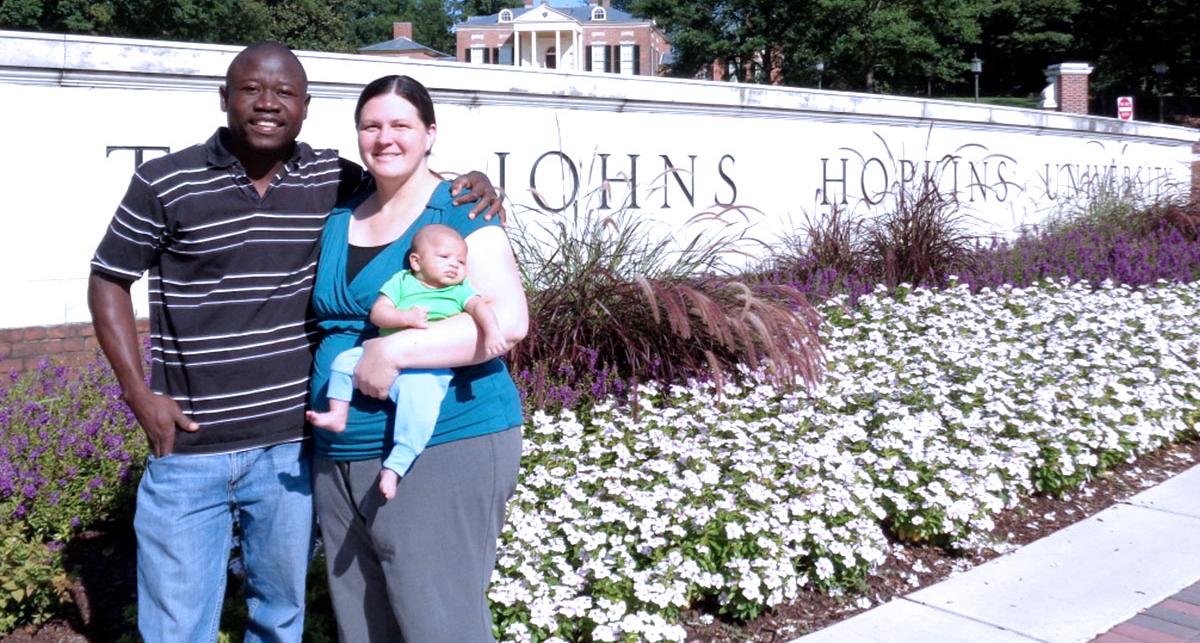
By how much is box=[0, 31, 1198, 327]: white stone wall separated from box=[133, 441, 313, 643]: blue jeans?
12.0 feet

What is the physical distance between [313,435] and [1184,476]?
4682 millimetres

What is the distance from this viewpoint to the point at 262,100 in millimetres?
2615

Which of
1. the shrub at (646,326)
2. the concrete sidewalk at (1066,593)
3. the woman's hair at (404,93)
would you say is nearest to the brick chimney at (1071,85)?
the shrub at (646,326)

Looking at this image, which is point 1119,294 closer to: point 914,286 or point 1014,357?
point 914,286

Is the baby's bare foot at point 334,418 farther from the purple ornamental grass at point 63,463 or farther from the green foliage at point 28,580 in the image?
the purple ornamental grass at point 63,463

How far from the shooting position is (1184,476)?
221 inches

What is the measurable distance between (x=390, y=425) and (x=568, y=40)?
237 feet

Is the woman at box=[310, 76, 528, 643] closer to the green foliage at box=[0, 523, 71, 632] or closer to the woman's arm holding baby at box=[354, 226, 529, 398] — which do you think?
the woman's arm holding baby at box=[354, 226, 529, 398]

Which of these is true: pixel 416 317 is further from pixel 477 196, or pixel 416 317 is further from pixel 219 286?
pixel 219 286

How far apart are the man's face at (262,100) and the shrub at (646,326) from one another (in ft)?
8.35

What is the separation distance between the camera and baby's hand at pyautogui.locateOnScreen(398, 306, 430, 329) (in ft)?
7.58

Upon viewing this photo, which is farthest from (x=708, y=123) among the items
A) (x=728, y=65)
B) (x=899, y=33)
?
(x=728, y=65)

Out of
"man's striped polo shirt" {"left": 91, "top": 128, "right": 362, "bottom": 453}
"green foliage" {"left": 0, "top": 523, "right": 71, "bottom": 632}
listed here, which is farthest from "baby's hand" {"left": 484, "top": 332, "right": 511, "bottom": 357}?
"green foliage" {"left": 0, "top": 523, "right": 71, "bottom": 632}

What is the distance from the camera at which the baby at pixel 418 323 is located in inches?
90.2
